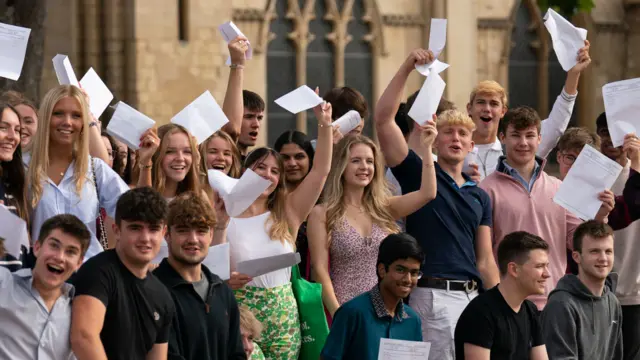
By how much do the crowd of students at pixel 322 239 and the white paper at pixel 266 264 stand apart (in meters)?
0.14

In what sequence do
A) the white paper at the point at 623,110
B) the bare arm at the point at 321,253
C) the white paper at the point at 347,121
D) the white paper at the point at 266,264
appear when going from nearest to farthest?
the white paper at the point at 266,264
the bare arm at the point at 321,253
the white paper at the point at 347,121
the white paper at the point at 623,110

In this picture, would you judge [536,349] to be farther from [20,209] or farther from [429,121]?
[20,209]

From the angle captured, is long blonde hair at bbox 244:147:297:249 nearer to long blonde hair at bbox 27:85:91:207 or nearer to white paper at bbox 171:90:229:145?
white paper at bbox 171:90:229:145

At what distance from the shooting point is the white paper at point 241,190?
8.16 metres

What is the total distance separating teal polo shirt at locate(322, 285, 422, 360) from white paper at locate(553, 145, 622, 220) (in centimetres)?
157

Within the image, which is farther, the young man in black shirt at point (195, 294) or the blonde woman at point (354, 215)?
the blonde woman at point (354, 215)

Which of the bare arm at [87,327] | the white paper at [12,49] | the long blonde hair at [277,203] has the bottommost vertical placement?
the bare arm at [87,327]

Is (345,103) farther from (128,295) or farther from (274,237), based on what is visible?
(128,295)

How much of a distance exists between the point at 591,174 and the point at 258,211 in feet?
6.59

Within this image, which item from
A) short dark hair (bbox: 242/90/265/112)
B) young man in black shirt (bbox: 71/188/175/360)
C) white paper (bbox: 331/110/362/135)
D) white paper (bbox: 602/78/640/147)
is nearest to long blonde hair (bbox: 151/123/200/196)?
white paper (bbox: 331/110/362/135)

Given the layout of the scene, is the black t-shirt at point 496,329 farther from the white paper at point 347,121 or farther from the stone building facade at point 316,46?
the stone building facade at point 316,46

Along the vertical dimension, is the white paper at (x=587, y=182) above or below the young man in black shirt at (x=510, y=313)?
above

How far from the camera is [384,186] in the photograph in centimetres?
905

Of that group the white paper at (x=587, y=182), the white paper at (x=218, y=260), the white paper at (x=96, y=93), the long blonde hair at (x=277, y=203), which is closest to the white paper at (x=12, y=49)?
the white paper at (x=96, y=93)
